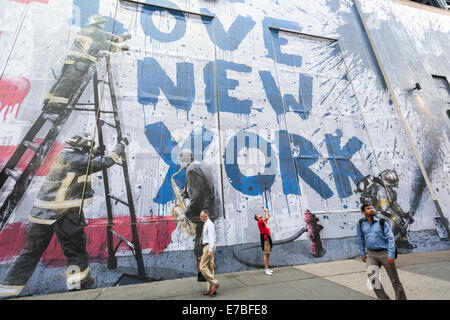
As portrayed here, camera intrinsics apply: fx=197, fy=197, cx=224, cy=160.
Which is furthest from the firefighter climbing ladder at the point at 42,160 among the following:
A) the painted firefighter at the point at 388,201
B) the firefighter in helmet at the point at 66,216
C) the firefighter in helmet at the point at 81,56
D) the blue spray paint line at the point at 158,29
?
the painted firefighter at the point at 388,201

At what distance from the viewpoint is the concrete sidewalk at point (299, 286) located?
11.1 feet

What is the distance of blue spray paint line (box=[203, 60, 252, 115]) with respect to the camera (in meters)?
6.52

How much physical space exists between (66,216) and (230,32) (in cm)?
782

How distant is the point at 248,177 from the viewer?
602 cm

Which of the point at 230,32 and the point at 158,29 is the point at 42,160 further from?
the point at 230,32

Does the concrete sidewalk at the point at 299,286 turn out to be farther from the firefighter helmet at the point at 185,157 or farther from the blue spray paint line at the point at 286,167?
the firefighter helmet at the point at 185,157

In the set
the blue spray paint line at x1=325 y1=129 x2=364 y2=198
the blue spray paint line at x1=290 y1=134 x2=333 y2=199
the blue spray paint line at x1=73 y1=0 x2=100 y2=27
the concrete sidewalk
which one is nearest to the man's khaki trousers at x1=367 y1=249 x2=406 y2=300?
the concrete sidewalk

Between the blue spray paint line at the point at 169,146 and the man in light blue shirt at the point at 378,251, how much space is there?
4217 mm

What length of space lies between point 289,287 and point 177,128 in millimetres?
4857

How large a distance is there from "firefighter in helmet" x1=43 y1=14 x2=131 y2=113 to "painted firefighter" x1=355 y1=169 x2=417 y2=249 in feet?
30.5

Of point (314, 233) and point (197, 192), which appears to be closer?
point (197, 192)

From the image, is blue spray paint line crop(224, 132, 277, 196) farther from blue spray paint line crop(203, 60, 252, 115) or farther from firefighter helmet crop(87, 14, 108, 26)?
firefighter helmet crop(87, 14, 108, 26)

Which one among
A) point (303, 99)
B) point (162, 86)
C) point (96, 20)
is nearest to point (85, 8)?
point (96, 20)

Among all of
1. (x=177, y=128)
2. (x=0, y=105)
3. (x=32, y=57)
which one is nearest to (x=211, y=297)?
(x=177, y=128)
